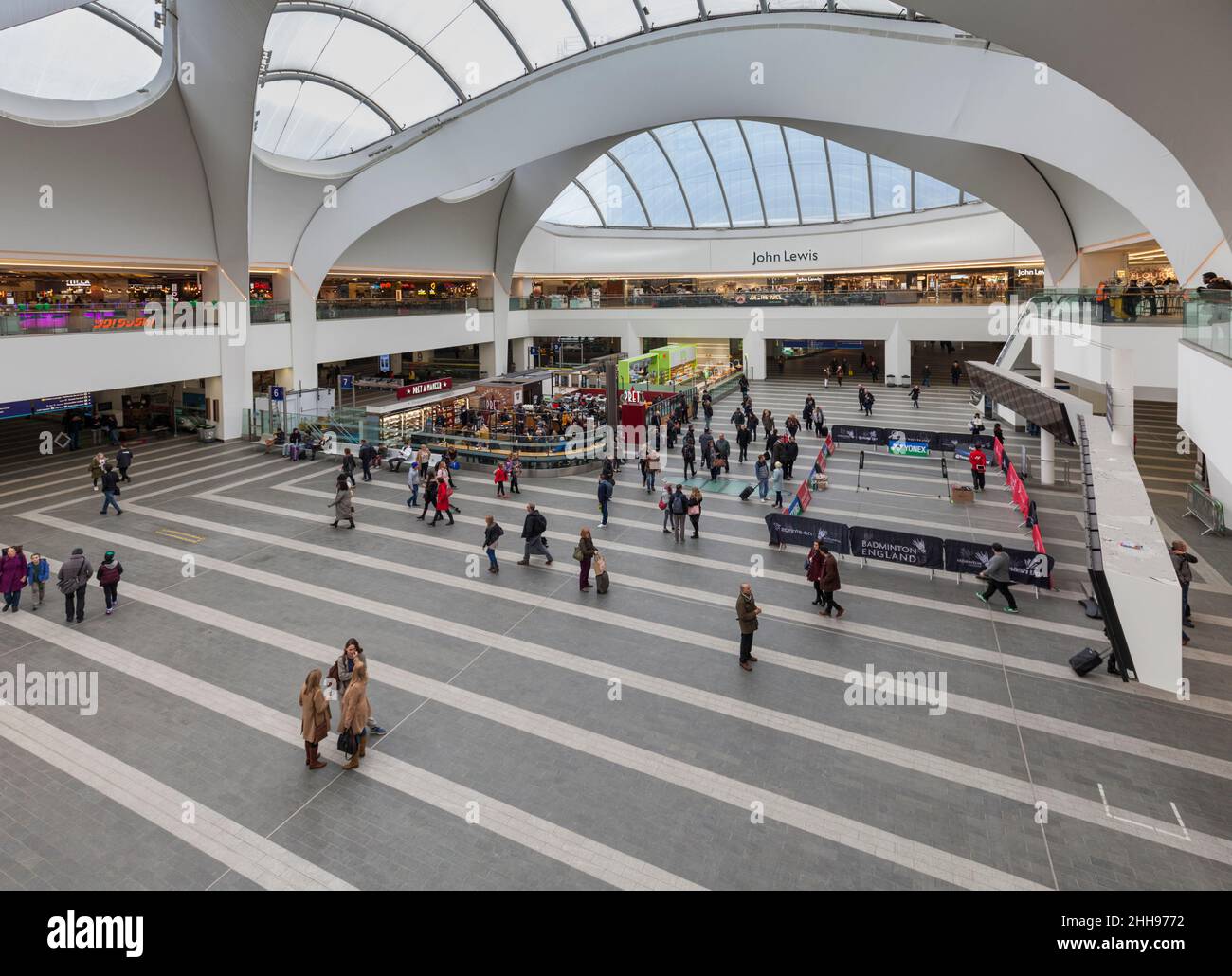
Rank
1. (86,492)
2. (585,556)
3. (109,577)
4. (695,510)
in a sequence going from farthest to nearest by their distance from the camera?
(86,492), (695,510), (585,556), (109,577)

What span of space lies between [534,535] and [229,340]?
1791 centimetres

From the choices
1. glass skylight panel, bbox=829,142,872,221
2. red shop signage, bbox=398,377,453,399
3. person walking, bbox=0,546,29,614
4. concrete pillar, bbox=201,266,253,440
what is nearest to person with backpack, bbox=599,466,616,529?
person walking, bbox=0,546,29,614

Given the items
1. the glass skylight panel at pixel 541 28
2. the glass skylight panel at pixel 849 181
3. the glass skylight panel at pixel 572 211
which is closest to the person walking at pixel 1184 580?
the glass skylight panel at pixel 541 28

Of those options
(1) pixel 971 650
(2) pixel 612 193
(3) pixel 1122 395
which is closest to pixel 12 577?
(1) pixel 971 650

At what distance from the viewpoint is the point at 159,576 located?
11.9 m

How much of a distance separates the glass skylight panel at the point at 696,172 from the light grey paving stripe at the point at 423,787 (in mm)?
37400

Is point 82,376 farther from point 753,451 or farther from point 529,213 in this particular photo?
point 529,213

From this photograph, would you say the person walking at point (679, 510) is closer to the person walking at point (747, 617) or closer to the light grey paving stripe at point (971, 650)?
the light grey paving stripe at point (971, 650)

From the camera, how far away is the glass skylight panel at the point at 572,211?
44156 millimetres

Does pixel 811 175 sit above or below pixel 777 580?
above

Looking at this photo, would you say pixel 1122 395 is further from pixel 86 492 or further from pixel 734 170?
pixel 734 170

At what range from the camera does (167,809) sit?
20.6 ft

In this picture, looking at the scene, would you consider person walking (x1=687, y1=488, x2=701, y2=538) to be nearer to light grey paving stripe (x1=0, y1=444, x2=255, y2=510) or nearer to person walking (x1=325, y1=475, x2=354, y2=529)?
person walking (x1=325, y1=475, x2=354, y2=529)

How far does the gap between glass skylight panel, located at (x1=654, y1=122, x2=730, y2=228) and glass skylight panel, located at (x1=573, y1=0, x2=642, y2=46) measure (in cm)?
1419
